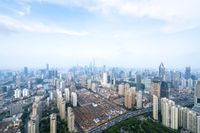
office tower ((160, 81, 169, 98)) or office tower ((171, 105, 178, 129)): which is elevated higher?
office tower ((160, 81, 169, 98))

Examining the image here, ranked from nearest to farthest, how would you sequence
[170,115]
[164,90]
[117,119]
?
[170,115], [117,119], [164,90]

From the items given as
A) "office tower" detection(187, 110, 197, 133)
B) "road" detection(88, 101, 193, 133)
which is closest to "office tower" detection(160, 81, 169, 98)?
"road" detection(88, 101, 193, 133)

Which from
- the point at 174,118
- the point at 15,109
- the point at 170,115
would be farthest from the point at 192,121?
the point at 15,109

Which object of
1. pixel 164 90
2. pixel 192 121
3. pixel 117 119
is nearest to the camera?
pixel 192 121

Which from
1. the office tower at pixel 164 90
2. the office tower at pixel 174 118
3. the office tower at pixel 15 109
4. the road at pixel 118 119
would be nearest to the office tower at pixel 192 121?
the office tower at pixel 174 118

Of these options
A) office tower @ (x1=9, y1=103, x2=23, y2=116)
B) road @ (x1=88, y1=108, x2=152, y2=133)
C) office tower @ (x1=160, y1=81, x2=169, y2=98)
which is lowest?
road @ (x1=88, y1=108, x2=152, y2=133)

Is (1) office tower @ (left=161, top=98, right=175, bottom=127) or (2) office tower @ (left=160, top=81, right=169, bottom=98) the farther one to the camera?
(2) office tower @ (left=160, top=81, right=169, bottom=98)

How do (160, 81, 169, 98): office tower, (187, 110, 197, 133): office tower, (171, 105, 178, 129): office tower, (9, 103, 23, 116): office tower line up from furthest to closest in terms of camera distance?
(160, 81, 169, 98): office tower, (9, 103, 23, 116): office tower, (171, 105, 178, 129): office tower, (187, 110, 197, 133): office tower

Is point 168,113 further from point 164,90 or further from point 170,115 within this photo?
point 164,90

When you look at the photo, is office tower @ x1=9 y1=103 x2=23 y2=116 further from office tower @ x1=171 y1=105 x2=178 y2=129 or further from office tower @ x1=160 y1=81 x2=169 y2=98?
office tower @ x1=160 y1=81 x2=169 y2=98

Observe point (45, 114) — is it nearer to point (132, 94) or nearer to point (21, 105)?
point (21, 105)

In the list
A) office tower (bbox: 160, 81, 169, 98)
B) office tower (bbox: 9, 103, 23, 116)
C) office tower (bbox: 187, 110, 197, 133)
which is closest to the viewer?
office tower (bbox: 187, 110, 197, 133)
